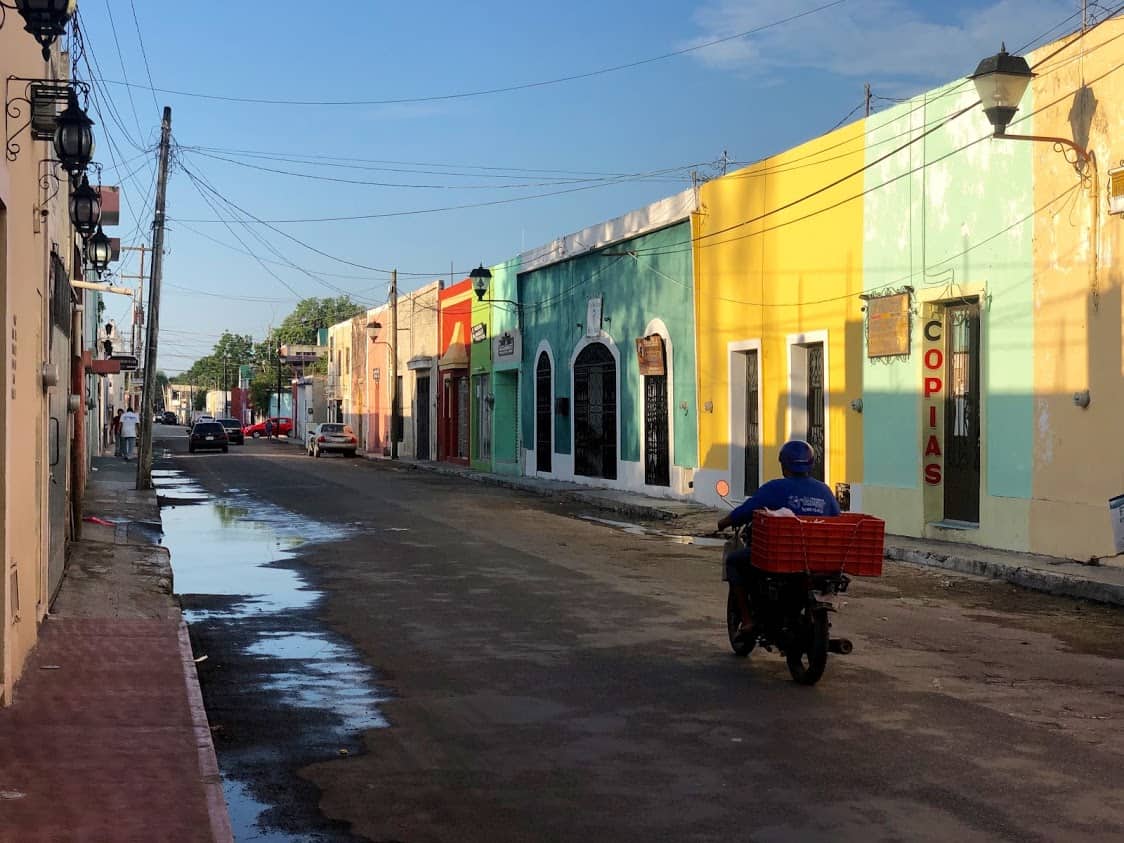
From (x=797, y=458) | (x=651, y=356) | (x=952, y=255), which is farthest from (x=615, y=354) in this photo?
(x=797, y=458)

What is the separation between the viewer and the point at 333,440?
185 ft

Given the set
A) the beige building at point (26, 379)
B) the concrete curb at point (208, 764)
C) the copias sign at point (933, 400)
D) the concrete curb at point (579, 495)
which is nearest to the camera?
the concrete curb at point (208, 764)

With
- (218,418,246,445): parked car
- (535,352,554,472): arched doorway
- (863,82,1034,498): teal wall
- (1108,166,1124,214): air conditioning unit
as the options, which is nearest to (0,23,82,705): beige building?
(1108,166,1124,214): air conditioning unit

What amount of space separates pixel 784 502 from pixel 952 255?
1004cm

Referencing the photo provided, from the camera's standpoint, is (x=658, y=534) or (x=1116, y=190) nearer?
(x=1116, y=190)

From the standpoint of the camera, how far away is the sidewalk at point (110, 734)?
17.3 feet

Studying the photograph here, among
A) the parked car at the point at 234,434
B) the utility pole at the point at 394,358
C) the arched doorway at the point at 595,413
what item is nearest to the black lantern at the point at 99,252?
the arched doorway at the point at 595,413

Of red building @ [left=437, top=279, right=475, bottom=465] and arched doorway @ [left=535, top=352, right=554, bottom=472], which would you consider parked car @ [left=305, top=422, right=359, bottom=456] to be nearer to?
red building @ [left=437, top=279, right=475, bottom=465]

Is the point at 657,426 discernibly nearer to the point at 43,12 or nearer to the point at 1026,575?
the point at 1026,575

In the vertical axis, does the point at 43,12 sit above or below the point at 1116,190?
below

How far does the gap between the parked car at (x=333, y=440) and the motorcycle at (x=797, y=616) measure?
158ft

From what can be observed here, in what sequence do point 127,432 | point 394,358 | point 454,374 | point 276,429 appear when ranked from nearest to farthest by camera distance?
point 127,432 → point 454,374 → point 394,358 → point 276,429

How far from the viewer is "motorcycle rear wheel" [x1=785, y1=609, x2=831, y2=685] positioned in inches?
328

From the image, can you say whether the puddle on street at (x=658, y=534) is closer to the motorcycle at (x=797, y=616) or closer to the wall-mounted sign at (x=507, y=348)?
the motorcycle at (x=797, y=616)
